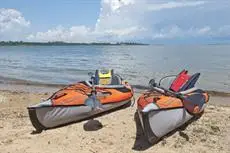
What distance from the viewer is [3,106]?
10.4m

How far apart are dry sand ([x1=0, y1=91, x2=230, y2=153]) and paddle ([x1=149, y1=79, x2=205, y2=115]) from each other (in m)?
0.33

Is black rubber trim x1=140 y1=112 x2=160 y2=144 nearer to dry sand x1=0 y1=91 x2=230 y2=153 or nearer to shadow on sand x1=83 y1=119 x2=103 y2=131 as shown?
dry sand x1=0 y1=91 x2=230 y2=153

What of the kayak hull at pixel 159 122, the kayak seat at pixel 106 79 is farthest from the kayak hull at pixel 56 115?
the kayak hull at pixel 159 122

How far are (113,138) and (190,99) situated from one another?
2.08 metres

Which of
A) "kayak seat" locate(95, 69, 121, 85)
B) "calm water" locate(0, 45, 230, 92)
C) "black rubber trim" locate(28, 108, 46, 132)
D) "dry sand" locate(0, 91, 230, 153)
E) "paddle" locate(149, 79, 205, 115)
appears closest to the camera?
"dry sand" locate(0, 91, 230, 153)

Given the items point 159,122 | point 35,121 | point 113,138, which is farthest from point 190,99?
point 35,121

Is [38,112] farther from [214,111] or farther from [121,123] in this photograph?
[214,111]

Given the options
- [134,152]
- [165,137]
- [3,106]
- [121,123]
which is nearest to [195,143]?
[165,137]

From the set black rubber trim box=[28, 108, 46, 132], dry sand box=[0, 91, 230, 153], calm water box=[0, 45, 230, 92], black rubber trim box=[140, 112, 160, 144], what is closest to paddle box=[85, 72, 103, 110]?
dry sand box=[0, 91, 230, 153]

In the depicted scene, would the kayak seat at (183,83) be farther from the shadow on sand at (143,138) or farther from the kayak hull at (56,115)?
the kayak hull at (56,115)

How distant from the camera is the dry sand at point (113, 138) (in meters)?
6.50

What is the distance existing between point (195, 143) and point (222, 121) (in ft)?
5.44

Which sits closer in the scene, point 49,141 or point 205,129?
point 49,141

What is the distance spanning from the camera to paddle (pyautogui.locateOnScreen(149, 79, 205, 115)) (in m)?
7.58
